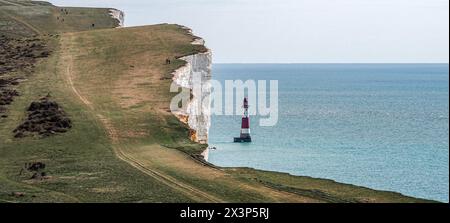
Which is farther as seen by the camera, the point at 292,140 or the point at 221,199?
the point at 292,140

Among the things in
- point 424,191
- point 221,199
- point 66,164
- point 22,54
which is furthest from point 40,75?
point 221,199

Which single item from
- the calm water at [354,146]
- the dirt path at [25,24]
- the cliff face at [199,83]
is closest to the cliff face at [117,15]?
the dirt path at [25,24]

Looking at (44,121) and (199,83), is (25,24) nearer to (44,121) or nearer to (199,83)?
(199,83)

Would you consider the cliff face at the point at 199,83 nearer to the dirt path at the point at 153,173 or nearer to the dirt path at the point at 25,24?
the dirt path at the point at 153,173

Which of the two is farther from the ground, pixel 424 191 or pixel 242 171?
pixel 242 171

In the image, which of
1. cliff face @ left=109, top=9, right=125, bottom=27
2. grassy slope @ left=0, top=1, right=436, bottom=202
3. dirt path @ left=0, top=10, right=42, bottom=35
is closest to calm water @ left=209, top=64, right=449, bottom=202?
grassy slope @ left=0, top=1, right=436, bottom=202

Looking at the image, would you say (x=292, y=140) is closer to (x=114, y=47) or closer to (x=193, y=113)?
(x=114, y=47)

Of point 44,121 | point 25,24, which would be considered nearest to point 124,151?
point 44,121
